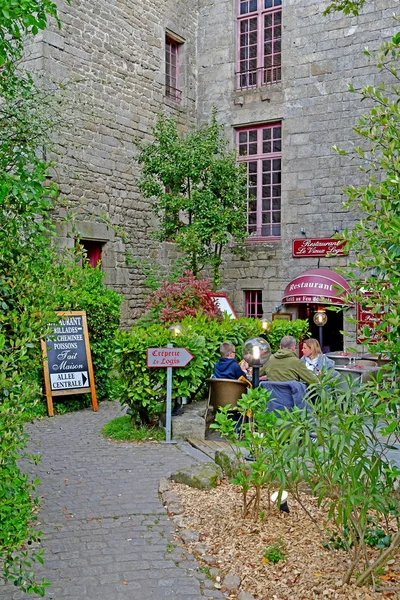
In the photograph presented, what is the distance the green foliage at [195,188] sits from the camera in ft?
40.7

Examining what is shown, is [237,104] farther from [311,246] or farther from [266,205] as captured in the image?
[311,246]

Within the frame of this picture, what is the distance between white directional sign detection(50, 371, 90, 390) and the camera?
885 cm

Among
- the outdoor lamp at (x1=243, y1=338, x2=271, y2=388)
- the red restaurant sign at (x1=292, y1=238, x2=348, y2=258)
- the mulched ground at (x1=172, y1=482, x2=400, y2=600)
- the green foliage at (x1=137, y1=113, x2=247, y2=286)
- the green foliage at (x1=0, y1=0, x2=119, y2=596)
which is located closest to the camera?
the green foliage at (x1=0, y1=0, x2=119, y2=596)

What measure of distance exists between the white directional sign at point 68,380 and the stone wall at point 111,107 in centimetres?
303

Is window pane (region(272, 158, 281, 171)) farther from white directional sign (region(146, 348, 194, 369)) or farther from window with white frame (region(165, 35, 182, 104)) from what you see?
white directional sign (region(146, 348, 194, 369))

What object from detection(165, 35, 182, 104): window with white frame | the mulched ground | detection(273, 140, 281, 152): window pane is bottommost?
the mulched ground

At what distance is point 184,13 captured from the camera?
48.9 feet

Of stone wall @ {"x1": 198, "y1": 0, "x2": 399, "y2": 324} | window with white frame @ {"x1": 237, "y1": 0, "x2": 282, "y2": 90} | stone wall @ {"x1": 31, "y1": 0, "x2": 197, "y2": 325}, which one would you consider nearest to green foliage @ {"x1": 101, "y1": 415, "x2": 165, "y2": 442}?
stone wall @ {"x1": 31, "y1": 0, "x2": 197, "y2": 325}

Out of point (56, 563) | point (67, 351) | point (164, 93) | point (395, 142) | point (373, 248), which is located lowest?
point (56, 563)

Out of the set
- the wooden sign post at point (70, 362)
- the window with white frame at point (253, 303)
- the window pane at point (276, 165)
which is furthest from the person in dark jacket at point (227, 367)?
the window pane at point (276, 165)

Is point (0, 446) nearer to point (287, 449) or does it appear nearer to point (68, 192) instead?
point (287, 449)

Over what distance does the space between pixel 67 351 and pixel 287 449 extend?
245 inches

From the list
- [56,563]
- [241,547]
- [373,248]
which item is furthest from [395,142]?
[56,563]

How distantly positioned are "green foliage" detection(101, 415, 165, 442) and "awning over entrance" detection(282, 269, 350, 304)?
620cm
